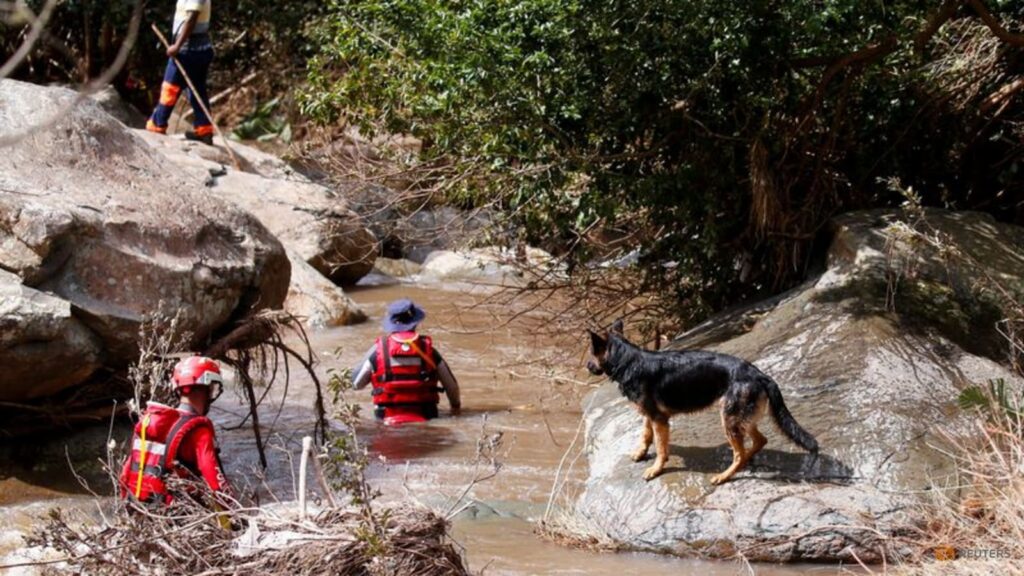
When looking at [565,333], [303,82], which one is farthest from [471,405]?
[303,82]

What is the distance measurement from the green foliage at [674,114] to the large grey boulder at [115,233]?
1945 millimetres

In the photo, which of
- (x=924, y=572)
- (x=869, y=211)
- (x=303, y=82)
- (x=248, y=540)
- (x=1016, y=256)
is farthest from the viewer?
(x=303, y=82)

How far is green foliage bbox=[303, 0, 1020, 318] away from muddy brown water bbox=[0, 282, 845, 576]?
4.79 feet

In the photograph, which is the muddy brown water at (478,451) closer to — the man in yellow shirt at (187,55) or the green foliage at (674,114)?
the green foliage at (674,114)

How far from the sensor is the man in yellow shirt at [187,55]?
50.6 feet

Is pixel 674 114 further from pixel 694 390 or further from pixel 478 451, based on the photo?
pixel 478 451

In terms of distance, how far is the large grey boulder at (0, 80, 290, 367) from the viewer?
8.26 metres

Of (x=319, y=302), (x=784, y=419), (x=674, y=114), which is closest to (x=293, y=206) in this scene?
(x=319, y=302)

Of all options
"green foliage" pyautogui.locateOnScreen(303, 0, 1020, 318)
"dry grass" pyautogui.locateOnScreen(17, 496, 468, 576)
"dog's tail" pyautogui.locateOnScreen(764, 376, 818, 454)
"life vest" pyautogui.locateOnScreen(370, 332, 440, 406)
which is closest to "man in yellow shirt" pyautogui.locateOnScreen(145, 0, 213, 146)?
"green foliage" pyautogui.locateOnScreen(303, 0, 1020, 318)

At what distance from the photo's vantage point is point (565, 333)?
11719mm

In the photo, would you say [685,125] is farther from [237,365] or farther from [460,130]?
[237,365]

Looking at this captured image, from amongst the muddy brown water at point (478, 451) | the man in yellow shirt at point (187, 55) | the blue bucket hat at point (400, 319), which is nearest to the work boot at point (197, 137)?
the man in yellow shirt at point (187, 55)

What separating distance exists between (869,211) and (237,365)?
479 cm

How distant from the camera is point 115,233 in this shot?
8.56 metres
